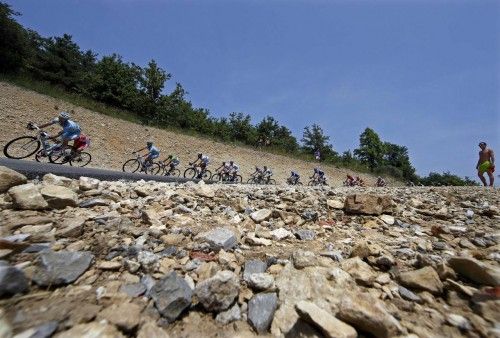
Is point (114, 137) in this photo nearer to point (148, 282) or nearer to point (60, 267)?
point (60, 267)

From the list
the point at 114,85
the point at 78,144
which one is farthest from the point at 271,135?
the point at 78,144

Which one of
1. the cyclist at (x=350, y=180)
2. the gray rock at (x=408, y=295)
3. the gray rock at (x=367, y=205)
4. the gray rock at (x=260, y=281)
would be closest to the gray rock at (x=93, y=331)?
the gray rock at (x=260, y=281)

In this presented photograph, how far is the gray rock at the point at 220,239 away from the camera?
112 inches

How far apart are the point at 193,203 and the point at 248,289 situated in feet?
7.97

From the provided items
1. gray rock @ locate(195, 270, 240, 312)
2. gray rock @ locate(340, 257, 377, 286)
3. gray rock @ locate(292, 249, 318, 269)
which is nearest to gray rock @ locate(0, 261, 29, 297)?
gray rock @ locate(195, 270, 240, 312)

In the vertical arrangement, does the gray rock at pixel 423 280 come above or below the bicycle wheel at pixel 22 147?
below

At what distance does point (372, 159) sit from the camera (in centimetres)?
6769

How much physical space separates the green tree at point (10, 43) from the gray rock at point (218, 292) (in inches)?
1305

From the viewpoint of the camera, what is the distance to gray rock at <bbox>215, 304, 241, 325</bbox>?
1965 mm

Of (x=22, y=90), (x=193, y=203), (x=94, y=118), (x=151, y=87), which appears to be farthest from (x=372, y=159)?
(x=193, y=203)

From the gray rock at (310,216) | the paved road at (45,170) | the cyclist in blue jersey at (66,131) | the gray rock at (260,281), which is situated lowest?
the gray rock at (260,281)

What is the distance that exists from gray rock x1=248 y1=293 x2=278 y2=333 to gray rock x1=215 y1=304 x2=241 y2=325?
0.29 feet

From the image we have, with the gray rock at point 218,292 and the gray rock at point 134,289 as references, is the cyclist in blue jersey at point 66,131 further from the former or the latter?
the gray rock at point 218,292

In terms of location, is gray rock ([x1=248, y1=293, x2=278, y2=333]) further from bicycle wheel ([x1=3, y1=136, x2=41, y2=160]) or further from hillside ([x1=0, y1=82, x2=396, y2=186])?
hillside ([x1=0, y1=82, x2=396, y2=186])
